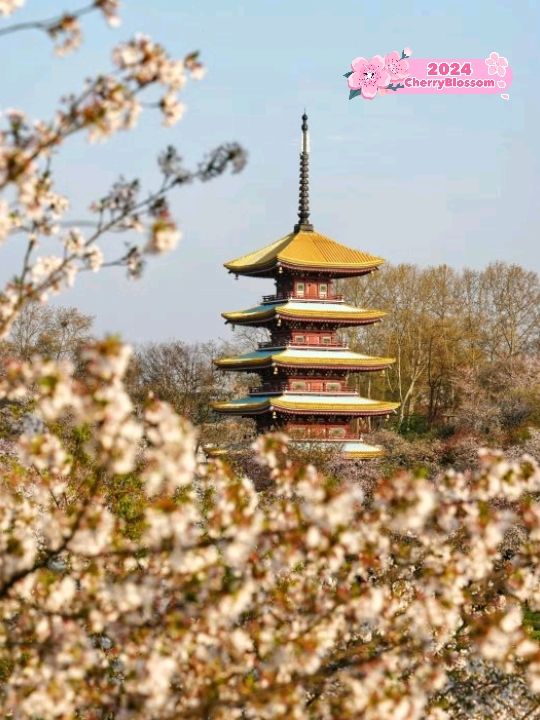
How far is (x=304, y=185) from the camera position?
46844 mm

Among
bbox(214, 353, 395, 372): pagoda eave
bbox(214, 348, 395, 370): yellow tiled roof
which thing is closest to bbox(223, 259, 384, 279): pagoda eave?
bbox(214, 348, 395, 370): yellow tiled roof

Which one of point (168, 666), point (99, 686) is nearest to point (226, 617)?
point (168, 666)

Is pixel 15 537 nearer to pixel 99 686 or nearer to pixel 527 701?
pixel 99 686

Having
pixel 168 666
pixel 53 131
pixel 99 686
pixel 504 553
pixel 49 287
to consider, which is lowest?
pixel 504 553

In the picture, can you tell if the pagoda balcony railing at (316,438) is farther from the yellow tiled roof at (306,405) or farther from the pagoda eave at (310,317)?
the pagoda eave at (310,317)

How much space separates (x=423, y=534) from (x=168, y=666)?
2.42m

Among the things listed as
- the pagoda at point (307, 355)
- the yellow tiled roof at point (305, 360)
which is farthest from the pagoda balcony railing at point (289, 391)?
the yellow tiled roof at point (305, 360)

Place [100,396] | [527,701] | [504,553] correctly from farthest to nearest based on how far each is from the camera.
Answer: [504,553], [527,701], [100,396]

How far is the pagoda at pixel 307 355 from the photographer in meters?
39.7

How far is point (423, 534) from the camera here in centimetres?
630

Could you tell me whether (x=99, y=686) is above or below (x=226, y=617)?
below

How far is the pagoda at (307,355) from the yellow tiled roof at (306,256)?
0.05 metres

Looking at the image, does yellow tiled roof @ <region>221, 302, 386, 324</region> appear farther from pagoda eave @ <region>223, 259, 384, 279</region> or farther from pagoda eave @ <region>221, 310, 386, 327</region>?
pagoda eave @ <region>223, 259, 384, 279</region>

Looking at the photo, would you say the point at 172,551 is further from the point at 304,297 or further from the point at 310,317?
the point at 304,297
